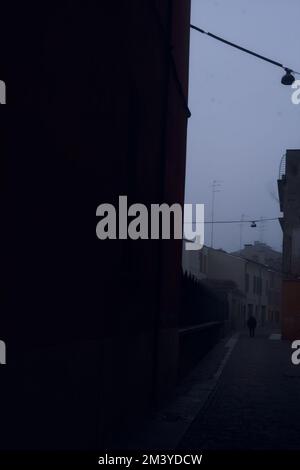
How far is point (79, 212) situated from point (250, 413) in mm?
5553

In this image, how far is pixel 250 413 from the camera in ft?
33.4

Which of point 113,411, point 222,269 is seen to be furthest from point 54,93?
point 222,269

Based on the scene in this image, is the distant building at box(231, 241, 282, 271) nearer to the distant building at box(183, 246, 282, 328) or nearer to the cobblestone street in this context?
the distant building at box(183, 246, 282, 328)

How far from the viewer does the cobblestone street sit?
788cm

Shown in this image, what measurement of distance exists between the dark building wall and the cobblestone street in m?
1.01

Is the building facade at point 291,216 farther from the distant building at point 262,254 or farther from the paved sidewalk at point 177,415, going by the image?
the distant building at point 262,254

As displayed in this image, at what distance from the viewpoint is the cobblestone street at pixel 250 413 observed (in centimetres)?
788

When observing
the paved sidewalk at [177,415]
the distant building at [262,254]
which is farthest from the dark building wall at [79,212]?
the distant building at [262,254]

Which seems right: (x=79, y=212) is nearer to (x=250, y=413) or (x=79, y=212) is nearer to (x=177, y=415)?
(x=177, y=415)

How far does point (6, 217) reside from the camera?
14.8 ft

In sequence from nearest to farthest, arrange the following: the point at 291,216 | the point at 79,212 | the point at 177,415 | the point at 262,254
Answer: the point at 79,212 < the point at 177,415 < the point at 291,216 < the point at 262,254

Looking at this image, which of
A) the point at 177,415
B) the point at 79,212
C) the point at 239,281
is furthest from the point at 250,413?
the point at 239,281

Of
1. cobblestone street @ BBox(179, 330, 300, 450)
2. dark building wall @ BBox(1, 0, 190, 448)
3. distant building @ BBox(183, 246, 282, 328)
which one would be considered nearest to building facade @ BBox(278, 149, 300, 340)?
distant building @ BBox(183, 246, 282, 328)
